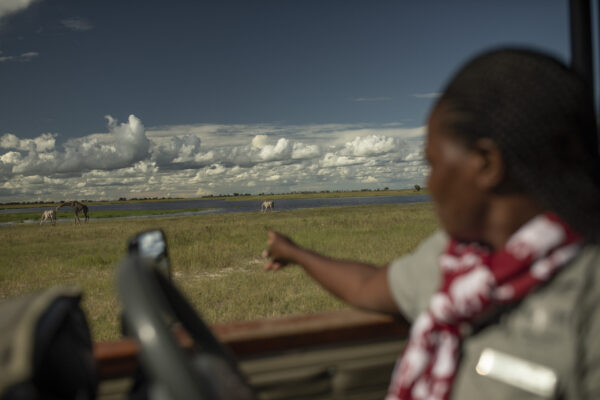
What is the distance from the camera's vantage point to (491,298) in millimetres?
1048

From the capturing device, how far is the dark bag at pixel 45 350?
69 cm

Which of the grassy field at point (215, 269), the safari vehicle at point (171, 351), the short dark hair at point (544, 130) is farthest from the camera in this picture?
the grassy field at point (215, 269)

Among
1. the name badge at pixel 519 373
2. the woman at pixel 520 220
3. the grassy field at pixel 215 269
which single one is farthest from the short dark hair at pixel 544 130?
the grassy field at pixel 215 269

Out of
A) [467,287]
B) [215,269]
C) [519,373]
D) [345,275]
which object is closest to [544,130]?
[467,287]

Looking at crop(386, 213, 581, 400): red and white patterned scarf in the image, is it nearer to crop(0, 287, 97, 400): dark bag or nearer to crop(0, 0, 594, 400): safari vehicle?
crop(0, 0, 594, 400): safari vehicle

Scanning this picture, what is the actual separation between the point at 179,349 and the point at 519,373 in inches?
31.2

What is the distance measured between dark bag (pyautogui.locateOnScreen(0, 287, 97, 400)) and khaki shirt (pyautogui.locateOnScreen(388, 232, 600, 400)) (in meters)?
0.88

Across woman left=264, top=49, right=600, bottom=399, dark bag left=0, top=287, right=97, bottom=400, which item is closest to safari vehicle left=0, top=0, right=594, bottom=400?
dark bag left=0, top=287, right=97, bottom=400

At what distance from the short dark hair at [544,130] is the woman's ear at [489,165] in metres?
0.01

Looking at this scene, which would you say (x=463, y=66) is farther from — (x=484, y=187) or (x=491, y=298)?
(x=491, y=298)

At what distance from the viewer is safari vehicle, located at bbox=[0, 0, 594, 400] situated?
64 centimetres

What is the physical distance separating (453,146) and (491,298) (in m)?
0.37

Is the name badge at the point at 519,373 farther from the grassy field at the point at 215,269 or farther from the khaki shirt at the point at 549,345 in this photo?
the grassy field at the point at 215,269

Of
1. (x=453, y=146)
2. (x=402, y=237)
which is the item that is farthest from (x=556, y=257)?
(x=402, y=237)
